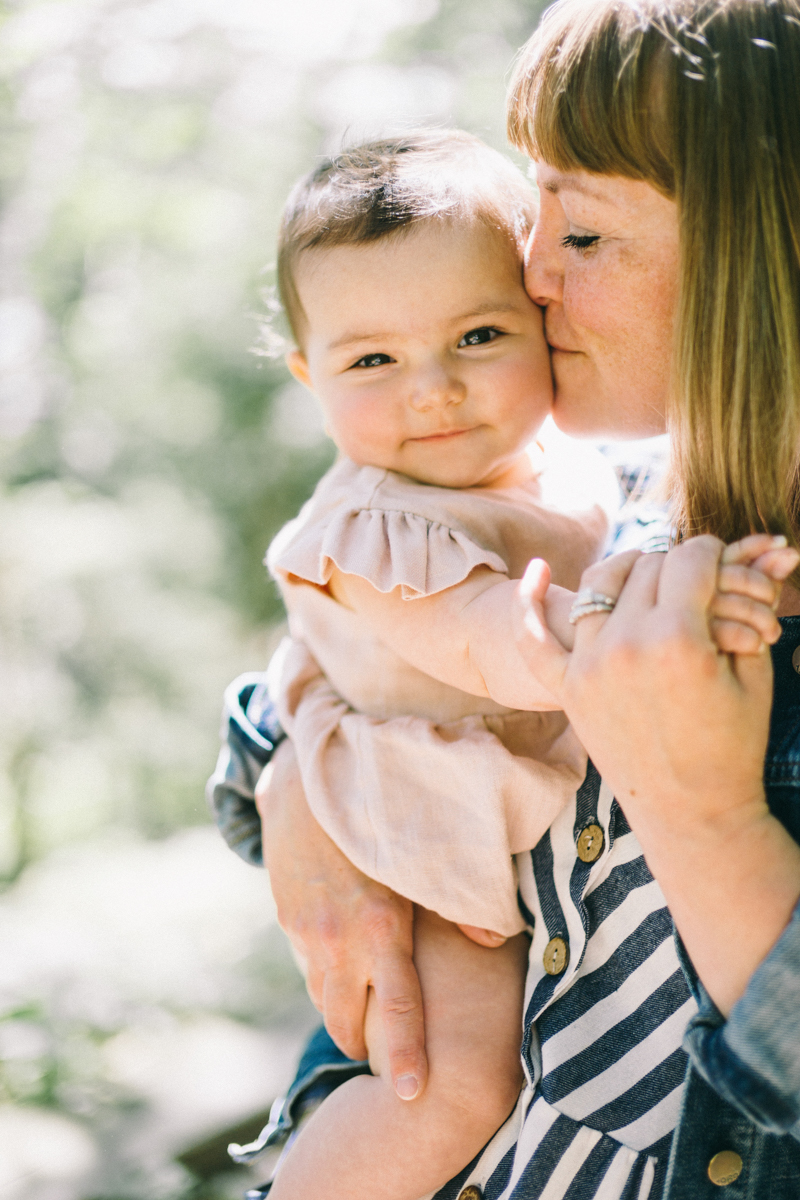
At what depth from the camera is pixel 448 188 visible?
59.3 inches

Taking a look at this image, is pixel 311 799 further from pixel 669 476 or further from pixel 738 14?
pixel 738 14

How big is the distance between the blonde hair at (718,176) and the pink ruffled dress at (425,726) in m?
0.32

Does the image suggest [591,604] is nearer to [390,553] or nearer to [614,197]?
[390,553]

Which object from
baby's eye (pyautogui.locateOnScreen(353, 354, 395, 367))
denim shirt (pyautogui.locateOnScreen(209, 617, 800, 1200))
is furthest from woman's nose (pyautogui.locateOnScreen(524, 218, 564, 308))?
denim shirt (pyautogui.locateOnScreen(209, 617, 800, 1200))

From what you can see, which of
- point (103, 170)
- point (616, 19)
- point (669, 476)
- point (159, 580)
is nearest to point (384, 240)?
point (616, 19)

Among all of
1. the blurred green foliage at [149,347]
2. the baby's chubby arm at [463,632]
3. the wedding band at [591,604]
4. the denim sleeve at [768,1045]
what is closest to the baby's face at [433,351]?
the baby's chubby arm at [463,632]

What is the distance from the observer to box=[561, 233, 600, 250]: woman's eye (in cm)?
134

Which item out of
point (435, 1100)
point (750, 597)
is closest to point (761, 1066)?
point (750, 597)

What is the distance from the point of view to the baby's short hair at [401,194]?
4.89ft

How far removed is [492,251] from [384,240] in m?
0.16

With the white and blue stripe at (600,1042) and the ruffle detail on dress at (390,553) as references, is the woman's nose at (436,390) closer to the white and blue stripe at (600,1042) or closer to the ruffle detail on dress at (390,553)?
the ruffle detail on dress at (390,553)

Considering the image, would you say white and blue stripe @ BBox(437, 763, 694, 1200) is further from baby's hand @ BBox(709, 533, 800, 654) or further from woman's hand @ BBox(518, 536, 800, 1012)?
baby's hand @ BBox(709, 533, 800, 654)

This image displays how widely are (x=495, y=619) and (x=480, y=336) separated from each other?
0.52 metres

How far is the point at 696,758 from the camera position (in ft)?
3.12
